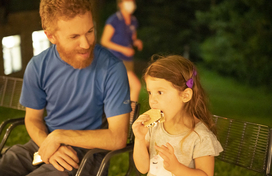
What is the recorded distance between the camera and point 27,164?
2.12m

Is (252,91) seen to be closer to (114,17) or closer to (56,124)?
(114,17)

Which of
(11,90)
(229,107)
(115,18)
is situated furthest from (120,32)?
(229,107)

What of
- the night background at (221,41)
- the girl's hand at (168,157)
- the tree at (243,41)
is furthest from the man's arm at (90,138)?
the tree at (243,41)

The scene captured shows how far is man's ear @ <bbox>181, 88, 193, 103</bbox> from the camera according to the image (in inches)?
66.4

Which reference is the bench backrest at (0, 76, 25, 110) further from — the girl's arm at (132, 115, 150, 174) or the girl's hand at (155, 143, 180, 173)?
the girl's hand at (155, 143, 180, 173)

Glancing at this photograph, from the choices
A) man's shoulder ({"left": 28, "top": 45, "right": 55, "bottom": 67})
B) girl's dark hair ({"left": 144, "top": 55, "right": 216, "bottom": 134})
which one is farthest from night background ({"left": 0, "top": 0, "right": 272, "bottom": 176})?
girl's dark hair ({"left": 144, "top": 55, "right": 216, "bottom": 134})

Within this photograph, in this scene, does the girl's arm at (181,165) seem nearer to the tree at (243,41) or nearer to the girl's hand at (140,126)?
the girl's hand at (140,126)

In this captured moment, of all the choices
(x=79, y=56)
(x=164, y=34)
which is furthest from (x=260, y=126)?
(x=164, y=34)

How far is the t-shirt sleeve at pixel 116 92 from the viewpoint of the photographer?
6.16 ft

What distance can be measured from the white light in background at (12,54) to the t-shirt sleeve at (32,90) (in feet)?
5.58

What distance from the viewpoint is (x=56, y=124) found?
2.10 metres

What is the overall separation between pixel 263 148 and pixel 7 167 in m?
1.72

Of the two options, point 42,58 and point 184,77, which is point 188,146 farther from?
point 42,58

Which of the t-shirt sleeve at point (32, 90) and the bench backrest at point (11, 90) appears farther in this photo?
the bench backrest at point (11, 90)
